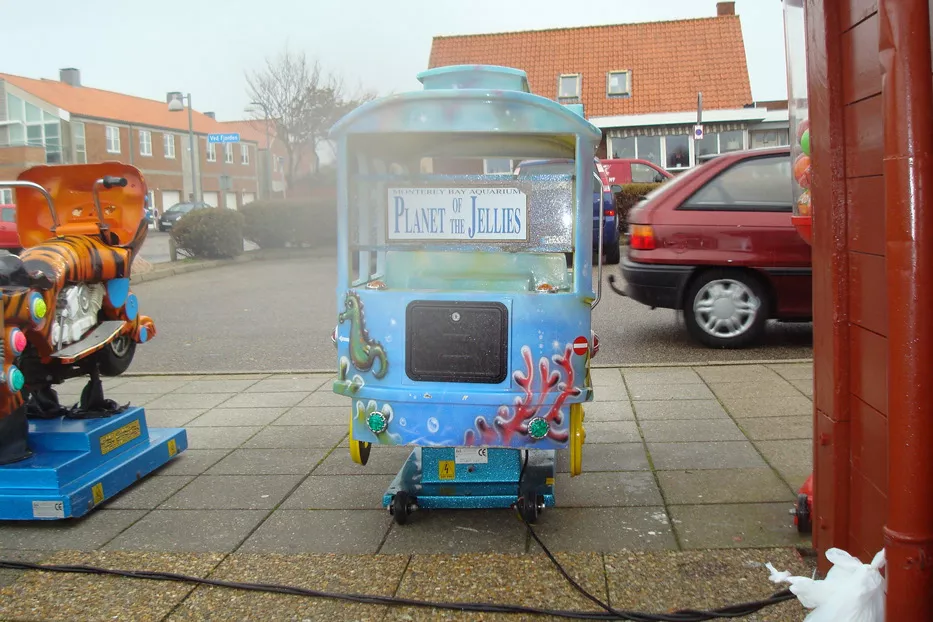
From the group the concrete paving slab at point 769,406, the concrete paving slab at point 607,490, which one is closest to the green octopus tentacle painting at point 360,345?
the concrete paving slab at point 607,490

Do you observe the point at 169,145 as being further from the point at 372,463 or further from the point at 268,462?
the point at 372,463

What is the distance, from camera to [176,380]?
762 cm

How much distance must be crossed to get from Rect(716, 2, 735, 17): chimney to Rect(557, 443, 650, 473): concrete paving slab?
31577 millimetres

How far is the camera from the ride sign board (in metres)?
3.95

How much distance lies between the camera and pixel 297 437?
18.5 ft

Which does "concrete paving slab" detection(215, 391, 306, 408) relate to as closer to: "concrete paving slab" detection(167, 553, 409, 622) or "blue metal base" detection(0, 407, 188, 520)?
"blue metal base" detection(0, 407, 188, 520)

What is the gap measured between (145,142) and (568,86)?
33.2 meters

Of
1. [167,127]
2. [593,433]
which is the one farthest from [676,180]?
[167,127]

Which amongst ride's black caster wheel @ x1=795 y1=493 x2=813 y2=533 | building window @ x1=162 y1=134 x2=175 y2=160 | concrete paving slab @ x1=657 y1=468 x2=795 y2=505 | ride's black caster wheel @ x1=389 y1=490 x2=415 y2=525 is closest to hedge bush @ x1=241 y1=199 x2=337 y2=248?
concrete paving slab @ x1=657 y1=468 x2=795 y2=505

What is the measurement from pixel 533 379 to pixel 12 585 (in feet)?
7.95

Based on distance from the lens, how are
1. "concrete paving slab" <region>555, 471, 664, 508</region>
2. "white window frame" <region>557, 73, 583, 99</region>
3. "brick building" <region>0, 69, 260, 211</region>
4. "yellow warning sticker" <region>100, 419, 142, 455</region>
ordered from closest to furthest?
1. "concrete paving slab" <region>555, 471, 664, 508</region>
2. "yellow warning sticker" <region>100, 419, 142, 455</region>
3. "white window frame" <region>557, 73, 583, 99</region>
4. "brick building" <region>0, 69, 260, 211</region>

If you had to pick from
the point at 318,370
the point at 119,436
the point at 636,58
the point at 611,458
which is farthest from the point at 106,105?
the point at 611,458

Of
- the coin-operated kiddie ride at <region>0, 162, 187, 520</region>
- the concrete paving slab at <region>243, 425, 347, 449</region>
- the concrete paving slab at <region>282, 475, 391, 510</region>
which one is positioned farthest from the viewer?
the concrete paving slab at <region>243, 425, 347, 449</region>

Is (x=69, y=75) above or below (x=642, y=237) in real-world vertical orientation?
above
